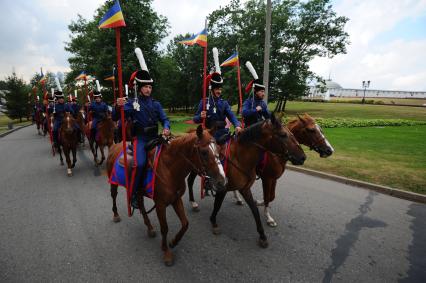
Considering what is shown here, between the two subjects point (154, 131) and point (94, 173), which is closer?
point (154, 131)

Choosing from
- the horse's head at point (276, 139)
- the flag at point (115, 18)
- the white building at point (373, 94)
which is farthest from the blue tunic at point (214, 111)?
the white building at point (373, 94)

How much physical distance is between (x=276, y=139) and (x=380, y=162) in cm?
731

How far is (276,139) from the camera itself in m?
3.67

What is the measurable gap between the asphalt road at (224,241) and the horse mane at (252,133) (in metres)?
1.80

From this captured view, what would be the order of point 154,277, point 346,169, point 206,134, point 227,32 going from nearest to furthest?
point 206,134 < point 154,277 < point 346,169 < point 227,32

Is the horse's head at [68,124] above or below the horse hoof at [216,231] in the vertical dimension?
above

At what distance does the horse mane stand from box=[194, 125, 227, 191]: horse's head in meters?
1.10

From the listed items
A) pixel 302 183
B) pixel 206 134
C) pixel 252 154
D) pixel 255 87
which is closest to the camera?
pixel 206 134

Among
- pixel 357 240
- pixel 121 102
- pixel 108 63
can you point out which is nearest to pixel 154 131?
pixel 121 102

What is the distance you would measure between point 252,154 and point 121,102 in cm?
229

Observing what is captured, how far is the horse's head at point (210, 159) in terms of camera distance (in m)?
2.86

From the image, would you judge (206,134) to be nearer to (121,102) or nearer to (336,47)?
(121,102)

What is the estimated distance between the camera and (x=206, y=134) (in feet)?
9.76

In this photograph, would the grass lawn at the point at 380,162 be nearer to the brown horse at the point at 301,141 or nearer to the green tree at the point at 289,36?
the brown horse at the point at 301,141
